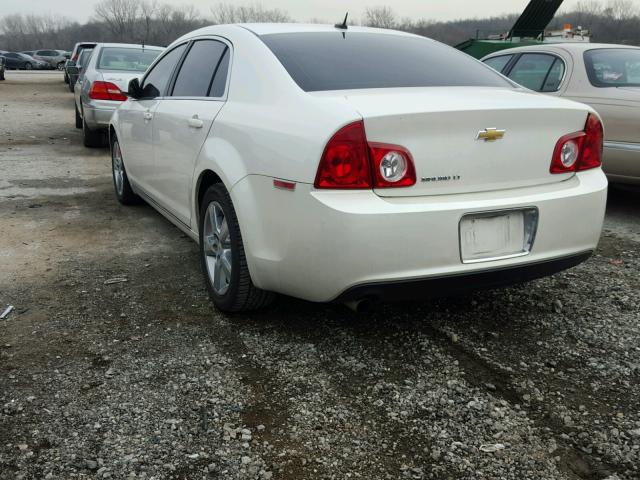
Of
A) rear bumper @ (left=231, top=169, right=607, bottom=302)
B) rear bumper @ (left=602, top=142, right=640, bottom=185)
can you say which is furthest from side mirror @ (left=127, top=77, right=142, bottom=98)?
rear bumper @ (left=602, top=142, right=640, bottom=185)

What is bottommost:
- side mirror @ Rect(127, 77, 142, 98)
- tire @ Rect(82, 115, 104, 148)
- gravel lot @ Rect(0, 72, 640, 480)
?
tire @ Rect(82, 115, 104, 148)

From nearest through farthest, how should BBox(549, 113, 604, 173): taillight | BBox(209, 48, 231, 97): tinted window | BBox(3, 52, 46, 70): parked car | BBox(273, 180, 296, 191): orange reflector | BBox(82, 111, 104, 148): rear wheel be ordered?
BBox(273, 180, 296, 191): orange reflector < BBox(549, 113, 604, 173): taillight < BBox(209, 48, 231, 97): tinted window < BBox(82, 111, 104, 148): rear wheel < BBox(3, 52, 46, 70): parked car

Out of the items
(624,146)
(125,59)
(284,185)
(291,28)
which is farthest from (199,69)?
(125,59)

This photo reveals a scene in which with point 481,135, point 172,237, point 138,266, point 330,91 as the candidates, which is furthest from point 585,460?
point 172,237

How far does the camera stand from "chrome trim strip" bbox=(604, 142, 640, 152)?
5234 mm

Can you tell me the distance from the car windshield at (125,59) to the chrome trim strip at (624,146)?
7.05 meters

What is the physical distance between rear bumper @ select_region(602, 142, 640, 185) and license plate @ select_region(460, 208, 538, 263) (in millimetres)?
3016

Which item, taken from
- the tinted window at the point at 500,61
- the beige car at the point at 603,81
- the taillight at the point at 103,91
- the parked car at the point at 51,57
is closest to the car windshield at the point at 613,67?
the beige car at the point at 603,81

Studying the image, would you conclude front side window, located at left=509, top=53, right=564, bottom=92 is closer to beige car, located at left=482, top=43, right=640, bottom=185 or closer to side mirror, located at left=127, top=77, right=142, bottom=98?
beige car, located at left=482, top=43, right=640, bottom=185

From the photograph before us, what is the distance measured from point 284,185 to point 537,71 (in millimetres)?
4574

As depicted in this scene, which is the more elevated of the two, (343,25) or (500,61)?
(343,25)

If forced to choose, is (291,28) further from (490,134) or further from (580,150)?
(580,150)

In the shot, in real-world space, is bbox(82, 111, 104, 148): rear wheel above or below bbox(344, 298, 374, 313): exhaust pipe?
below

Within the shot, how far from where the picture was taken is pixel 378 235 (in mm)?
2549
